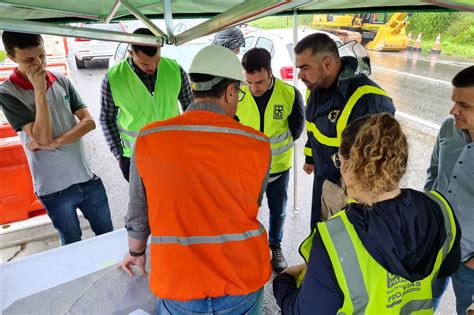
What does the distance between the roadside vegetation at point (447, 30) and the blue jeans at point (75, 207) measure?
1202 centimetres

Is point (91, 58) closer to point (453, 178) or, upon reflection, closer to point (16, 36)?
point (16, 36)

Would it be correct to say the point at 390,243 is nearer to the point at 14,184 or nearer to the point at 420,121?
the point at 14,184

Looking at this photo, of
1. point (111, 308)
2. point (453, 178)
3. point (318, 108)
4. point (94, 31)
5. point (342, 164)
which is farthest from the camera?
point (318, 108)

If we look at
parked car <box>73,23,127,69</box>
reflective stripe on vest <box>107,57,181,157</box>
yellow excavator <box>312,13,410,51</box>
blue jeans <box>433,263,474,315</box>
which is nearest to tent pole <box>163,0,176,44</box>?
reflective stripe on vest <box>107,57,181,157</box>

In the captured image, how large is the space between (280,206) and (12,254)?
2.26m

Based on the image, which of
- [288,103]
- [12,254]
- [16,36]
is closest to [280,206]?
[288,103]

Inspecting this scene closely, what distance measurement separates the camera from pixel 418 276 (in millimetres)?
962

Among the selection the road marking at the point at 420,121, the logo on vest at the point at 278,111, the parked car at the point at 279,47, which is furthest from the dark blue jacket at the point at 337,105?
the road marking at the point at 420,121

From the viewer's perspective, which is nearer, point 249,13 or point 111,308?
Result: point 249,13

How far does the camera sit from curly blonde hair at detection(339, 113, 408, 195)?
0.97m

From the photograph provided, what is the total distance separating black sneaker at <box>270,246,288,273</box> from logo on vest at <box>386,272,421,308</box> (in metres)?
1.68

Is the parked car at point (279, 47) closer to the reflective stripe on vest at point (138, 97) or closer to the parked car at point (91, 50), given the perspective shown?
the reflective stripe on vest at point (138, 97)

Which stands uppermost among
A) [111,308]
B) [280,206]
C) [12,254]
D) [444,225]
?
[444,225]

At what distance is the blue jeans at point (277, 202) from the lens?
259cm
